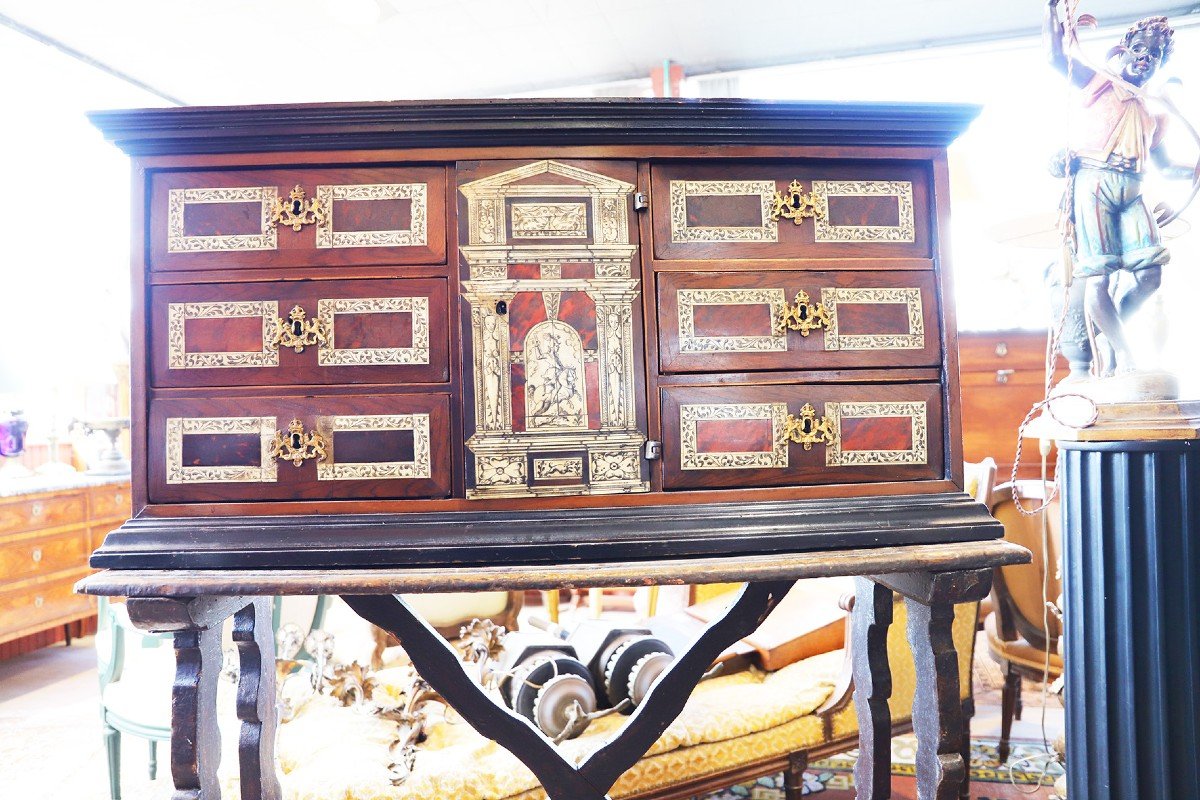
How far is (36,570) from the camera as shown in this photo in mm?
3477

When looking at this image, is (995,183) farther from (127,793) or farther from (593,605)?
(127,793)

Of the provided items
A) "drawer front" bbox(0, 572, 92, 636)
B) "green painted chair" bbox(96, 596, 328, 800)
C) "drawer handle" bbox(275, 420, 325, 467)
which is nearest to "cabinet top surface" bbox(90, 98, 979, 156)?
"drawer handle" bbox(275, 420, 325, 467)

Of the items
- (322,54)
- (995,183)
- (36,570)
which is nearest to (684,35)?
(995,183)

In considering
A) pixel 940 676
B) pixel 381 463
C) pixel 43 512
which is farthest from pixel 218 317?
pixel 43 512

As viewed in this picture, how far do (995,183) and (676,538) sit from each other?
148 inches

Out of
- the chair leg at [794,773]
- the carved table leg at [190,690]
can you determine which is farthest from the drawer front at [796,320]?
the chair leg at [794,773]

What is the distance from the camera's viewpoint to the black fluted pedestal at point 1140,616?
142 centimetres

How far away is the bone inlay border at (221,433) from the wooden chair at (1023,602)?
2.23 m

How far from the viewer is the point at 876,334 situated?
1320 millimetres

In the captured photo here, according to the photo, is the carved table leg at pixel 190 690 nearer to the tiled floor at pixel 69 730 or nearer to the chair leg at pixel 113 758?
the chair leg at pixel 113 758

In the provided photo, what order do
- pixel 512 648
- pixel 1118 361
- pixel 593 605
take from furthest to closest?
1. pixel 593 605
2. pixel 512 648
3. pixel 1118 361

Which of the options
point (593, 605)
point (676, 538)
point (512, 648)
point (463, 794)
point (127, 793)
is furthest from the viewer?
point (593, 605)

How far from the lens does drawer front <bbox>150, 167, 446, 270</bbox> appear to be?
129cm

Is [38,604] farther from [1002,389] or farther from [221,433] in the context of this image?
[1002,389]
